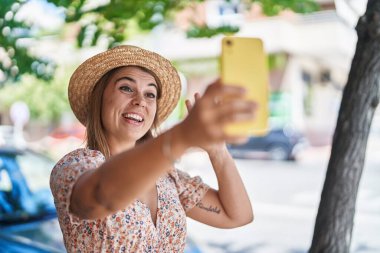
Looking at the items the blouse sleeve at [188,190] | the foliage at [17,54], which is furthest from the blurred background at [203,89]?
the blouse sleeve at [188,190]

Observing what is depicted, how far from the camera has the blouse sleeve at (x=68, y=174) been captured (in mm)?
1414

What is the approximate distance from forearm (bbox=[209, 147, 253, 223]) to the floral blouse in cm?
18

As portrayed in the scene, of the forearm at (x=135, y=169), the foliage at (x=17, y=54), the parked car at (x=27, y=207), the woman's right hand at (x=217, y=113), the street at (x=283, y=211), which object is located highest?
the woman's right hand at (x=217, y=113)

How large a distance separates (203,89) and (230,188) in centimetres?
78

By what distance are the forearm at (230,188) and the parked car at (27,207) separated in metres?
1.83

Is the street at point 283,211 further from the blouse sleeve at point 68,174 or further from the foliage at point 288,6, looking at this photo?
the blouse sleeve at point 68,174

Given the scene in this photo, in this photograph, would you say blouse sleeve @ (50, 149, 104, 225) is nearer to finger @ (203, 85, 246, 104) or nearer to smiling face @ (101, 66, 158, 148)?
smiling face @ (101, 66, 158, 148)

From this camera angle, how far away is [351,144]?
85.8 inches

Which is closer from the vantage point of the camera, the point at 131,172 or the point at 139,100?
the point at 131,172

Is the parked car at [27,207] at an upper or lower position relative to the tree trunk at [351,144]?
lower

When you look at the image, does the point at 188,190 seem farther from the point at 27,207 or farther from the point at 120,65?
the point at 27,207

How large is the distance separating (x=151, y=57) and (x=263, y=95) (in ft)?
3.03

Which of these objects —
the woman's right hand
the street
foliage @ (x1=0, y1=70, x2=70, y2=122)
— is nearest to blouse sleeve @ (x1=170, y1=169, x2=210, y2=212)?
the woman's right hand

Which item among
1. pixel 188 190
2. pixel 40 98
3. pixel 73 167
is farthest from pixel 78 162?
pixel 40 98
